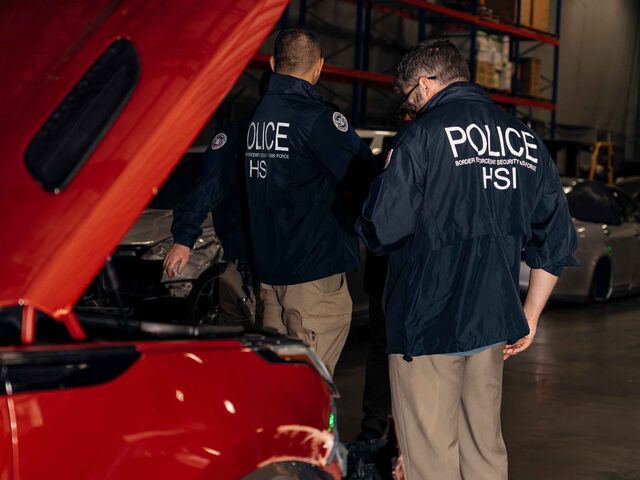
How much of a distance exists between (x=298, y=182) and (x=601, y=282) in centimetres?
910

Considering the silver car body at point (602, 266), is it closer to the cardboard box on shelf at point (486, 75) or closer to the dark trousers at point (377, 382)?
the dark trousers at point (377, 382)

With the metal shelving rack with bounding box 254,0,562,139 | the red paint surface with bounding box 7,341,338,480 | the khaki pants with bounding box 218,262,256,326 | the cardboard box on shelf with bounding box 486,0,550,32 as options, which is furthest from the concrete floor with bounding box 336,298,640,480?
the cardboard box on shelf with bounding box 486,0,550,32

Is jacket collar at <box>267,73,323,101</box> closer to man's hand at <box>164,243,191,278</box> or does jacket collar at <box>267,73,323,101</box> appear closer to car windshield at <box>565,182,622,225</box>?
man's hand at <box>164,243,191,278</box>

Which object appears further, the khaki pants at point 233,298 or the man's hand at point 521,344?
the khaki pants at point 233,298

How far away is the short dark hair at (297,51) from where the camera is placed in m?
4.95

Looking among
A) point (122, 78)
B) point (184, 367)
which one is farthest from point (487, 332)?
point (122, 78)

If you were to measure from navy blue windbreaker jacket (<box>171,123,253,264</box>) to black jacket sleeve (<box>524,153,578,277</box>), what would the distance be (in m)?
1.37

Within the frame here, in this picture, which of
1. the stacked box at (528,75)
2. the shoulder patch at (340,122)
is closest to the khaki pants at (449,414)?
the shoulder patch at (340,122)

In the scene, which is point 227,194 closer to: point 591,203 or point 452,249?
point 452,249

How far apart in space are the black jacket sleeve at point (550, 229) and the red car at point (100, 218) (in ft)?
5.68

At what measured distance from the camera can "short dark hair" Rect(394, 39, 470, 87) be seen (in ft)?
13.3

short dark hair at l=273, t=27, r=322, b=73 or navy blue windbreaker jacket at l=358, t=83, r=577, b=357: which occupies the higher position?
short dark hair at l=273, t=27, r=322, b=73

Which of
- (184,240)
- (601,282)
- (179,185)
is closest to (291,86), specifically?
(184,240)

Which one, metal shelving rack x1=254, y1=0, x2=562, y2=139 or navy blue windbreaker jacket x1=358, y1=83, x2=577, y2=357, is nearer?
navy blue windbreaker jacket x1=358, y1=83, x2=577, y2=357
